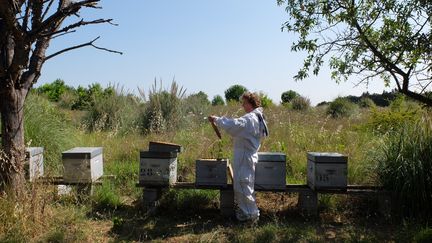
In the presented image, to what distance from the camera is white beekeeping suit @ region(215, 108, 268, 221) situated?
5758 mm

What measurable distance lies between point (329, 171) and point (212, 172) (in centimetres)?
156

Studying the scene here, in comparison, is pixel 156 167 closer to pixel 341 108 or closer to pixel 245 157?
pixel 245 157

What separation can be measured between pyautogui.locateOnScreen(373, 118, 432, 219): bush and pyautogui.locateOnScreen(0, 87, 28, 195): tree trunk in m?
4.76

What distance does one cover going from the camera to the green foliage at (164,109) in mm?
12422

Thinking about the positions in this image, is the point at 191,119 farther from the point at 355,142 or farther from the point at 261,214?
the point at 261,214

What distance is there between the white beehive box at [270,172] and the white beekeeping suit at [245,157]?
0.66 feet

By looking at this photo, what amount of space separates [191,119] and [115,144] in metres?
3.86

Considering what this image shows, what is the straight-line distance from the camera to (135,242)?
5.22m

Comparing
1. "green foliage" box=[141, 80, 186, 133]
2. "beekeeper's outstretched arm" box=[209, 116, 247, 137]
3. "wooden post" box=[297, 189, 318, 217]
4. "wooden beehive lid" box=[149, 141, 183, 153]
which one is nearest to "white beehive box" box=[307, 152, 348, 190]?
"wooden post" box=[297, 189, 318, 217]

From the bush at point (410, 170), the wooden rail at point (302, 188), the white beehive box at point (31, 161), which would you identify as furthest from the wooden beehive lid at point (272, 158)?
the white beehive box at point (31, 161)

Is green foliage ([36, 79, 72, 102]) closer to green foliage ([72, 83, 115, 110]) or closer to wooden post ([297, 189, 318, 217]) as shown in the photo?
green foliage ([72, 83, 115, 110])

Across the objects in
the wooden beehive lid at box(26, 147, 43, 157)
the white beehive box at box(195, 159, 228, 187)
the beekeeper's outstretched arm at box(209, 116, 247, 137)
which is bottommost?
the white beehive box at box(195, 159, 228, 187)

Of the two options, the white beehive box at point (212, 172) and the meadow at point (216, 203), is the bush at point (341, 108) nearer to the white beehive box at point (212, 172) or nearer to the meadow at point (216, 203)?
the meadow at point (216, 203)

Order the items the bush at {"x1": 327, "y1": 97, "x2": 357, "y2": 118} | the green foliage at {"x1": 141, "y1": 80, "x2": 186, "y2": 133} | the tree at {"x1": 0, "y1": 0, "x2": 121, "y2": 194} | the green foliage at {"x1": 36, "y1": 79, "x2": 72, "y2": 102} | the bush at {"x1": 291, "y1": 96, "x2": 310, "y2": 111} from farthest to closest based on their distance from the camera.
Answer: the green foliage at {"x1": 36, "y1": 79, "x2": 72, "y2": 102}
the bush at {"x1": 291, "y1": 96, "x2": 310, "y2": 111}
the bush at {"x1": 327, "y1": 97, "x2": 357, "y2": 118}
the green foliage at {"x1": 141, "y1": 80, "x2": 186, "y2": 133}
the tree at {"x1": 0, "y1": 0, "x2": 121, "y2": 194}
